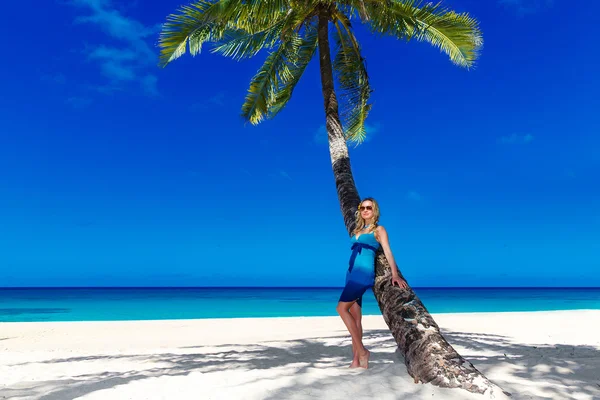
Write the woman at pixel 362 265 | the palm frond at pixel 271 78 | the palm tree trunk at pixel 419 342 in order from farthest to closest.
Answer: the palm frond at pixel 271 78, the woman at pixel 362 265, the palm tree trunk at pixel 419 342

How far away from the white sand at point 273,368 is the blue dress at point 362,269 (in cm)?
91

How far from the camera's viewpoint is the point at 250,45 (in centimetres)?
1021

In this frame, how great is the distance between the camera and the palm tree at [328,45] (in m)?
5.42

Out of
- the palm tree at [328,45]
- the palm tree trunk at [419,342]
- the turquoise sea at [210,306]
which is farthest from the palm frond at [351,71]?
the turquoise sea at [210,306]

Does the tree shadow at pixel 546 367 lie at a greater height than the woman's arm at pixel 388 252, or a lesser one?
lesser

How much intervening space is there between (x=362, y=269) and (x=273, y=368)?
6.15ft

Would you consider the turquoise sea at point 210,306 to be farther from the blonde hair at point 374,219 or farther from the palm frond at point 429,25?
the blonde hair at point 374,219

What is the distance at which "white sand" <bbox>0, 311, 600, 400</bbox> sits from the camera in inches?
176

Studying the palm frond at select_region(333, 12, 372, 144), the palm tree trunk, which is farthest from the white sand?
the palm frond at select_region(333, 12, 372, 144)

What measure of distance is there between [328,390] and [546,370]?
324 centimetres

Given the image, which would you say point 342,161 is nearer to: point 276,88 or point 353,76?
point 353,76

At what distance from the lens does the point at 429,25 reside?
9281mm

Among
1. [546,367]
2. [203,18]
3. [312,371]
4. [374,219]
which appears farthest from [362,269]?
[203,18]

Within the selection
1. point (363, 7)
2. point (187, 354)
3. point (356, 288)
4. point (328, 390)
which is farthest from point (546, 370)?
point (363, 7)
